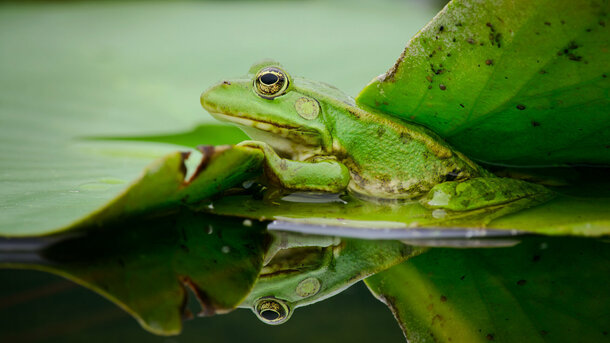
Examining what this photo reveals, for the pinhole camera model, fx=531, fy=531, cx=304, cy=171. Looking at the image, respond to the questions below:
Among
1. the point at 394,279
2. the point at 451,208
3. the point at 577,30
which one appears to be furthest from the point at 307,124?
the point at 577,30

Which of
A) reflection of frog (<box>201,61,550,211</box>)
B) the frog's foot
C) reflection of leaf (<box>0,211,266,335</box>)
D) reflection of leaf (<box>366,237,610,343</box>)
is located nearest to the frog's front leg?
reflection of frog (<box>201,61,550,211</box>)

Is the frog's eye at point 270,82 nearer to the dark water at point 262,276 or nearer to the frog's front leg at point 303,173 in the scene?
the frog's front leg at point 303,173

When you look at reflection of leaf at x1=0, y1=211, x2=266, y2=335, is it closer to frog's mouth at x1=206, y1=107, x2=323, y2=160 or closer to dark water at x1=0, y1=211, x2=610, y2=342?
dark water at x1=0, y1=211, x2=610, y2=342

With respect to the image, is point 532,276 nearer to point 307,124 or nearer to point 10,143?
point 307,124

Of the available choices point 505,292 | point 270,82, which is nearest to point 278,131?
point 270,82

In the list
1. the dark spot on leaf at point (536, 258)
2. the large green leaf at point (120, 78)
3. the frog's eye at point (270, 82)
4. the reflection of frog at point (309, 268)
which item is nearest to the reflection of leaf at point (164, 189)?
the large green leaf at point (120, 78)

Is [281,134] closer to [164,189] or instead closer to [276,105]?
[276,105]

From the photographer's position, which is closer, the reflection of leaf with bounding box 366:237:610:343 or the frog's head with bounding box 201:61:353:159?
the reflection of leaf with bounding box 366:237:610:343
